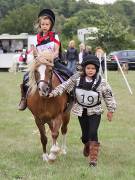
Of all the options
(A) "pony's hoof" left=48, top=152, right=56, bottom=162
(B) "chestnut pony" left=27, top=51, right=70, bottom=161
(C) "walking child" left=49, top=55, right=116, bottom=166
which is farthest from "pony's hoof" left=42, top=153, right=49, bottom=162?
(C) "walking child" left=49, top=55, right=116, bottom=166

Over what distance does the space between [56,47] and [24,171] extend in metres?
2.10

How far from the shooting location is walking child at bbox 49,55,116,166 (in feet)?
25.8

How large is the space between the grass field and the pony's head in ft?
3.70

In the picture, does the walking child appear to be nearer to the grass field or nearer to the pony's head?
the pony's head

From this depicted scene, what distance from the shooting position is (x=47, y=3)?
401ft

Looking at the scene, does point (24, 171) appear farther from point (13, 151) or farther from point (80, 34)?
point (80, 34)

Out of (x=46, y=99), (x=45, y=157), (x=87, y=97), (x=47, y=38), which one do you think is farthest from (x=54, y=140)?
(x=47, y=38)

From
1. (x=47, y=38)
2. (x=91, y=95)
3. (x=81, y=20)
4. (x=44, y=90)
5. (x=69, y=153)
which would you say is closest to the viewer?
(x=44, y=90)

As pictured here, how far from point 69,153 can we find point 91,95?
1536 mm

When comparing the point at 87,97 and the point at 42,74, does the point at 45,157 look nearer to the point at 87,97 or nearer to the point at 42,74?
the point at 87,97

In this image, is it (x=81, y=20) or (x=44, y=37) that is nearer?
(x=44, y=37)

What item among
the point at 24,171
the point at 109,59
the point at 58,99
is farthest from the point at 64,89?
the point at 109,59

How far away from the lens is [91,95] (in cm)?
789

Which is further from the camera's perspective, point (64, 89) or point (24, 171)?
point (64, 89)
